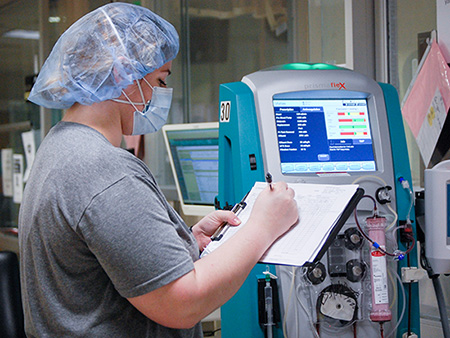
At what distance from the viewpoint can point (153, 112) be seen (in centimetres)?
111

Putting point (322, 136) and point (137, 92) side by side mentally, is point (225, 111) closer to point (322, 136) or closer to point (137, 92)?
point (322, 136)

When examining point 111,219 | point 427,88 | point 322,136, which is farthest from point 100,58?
point 427,88

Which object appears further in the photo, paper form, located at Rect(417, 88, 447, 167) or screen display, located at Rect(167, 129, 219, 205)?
screen display, located at Rect(167, 129, 219, 205)

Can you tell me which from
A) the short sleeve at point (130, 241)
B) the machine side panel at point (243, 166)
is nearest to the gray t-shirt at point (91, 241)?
the short sleeve at point (130, 241)

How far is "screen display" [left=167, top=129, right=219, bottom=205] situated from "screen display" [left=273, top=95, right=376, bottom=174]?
724 millimetres

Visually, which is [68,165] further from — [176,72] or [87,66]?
[176,72]

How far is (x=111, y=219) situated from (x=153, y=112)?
0.37 meters

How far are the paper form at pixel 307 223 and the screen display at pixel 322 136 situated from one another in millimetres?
247

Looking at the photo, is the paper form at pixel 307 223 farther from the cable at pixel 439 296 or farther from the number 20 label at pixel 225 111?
the cable at pixel 439 296

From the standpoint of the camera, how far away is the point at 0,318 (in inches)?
59.4

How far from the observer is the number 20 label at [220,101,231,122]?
57.8 inches

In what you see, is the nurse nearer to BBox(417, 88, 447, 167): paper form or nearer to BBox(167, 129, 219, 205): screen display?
BBox(417, 88, 447, 167): paper form

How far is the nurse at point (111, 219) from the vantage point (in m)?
0.82

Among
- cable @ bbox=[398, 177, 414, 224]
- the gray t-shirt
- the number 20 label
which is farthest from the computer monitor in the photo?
the gray t-shirt
